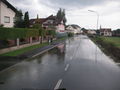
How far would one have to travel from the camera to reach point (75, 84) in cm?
771

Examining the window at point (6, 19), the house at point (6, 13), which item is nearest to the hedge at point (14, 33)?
the house at point (6, 13)

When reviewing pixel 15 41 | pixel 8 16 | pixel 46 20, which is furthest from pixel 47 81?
pixel 46 20

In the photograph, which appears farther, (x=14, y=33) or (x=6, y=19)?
(x=6, y=19)

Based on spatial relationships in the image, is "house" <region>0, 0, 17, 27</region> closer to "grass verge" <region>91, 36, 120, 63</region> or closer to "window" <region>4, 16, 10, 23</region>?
"window" <region>4, 16, 10, 23</region>

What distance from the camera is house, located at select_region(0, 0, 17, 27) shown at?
31800 mm

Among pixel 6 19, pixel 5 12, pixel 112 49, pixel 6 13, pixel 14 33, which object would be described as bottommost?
pixel 112 49

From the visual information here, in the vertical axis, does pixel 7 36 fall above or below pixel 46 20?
below

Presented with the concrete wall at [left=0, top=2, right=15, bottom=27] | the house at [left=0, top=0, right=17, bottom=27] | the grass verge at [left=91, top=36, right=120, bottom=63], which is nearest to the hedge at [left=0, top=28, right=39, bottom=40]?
the house at [left=0, top=0, right=17, bottom=27]

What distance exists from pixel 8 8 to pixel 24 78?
28.4 m

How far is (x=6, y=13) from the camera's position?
33438mm

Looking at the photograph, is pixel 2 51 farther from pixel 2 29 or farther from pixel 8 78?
pixel 8 78

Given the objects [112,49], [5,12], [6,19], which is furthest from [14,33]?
[112,49]

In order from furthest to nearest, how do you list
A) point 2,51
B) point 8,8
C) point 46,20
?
point 46,20, point 8,8, point 2,51

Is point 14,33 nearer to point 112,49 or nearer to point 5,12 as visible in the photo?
point 5,12
